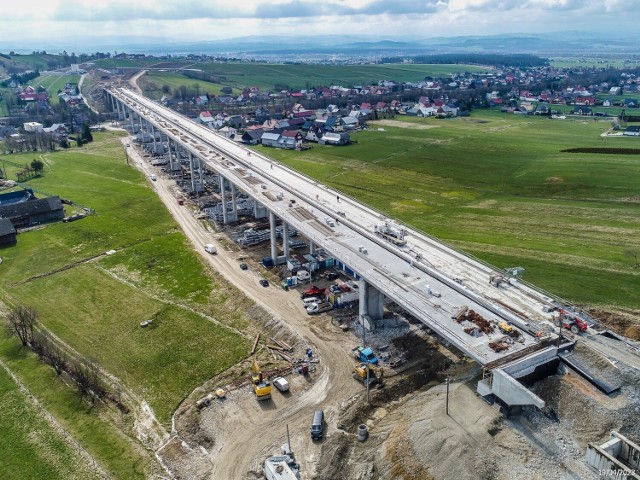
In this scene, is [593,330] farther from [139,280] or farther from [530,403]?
[139,280]

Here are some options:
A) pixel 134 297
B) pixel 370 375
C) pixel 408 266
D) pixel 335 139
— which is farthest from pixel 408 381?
pixel 335 139

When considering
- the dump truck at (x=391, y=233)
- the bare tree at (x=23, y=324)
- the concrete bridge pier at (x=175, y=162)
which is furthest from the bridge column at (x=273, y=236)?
the concrete bridge pier at (x=175, y=162)

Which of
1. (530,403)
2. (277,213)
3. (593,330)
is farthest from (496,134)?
(530,403)

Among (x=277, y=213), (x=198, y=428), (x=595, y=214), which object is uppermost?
(x=277, y=213)

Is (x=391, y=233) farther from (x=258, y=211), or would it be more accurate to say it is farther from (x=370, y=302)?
(x=258, y=211)

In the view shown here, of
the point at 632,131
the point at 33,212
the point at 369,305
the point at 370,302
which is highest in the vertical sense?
the point at 632,131

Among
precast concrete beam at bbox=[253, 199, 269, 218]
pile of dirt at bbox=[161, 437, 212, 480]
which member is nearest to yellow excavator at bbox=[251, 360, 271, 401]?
pile of dirt at bbox=[161, 437, 212, 480]
